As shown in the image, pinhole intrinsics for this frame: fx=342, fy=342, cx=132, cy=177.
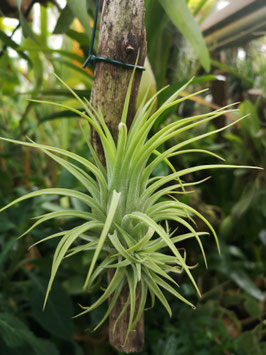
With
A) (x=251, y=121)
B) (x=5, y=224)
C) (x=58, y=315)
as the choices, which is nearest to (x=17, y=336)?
(x=58, y=315)

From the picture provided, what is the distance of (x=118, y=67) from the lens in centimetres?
28

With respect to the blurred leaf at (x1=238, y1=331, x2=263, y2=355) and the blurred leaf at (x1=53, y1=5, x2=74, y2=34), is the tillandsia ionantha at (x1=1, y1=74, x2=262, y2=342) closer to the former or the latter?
the blurred leaf at (x1=53, y1=5, x2=74, y2=34)

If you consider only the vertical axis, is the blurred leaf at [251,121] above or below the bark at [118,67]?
below

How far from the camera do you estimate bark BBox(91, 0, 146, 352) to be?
27 cm

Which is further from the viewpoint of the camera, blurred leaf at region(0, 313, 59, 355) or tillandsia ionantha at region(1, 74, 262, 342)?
blurred leaf at region(0, 313, 59, 355)

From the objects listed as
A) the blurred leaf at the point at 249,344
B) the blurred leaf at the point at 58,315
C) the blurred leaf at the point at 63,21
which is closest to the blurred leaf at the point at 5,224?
the blurred leaf at the point at 58,315

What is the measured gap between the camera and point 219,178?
2.42 feet

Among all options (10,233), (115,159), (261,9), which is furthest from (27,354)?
(261,9)

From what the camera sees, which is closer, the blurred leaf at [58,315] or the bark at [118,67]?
the bark at [118,67]

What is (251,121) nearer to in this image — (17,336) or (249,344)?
(249,344)

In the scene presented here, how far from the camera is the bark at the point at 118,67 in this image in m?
0.27

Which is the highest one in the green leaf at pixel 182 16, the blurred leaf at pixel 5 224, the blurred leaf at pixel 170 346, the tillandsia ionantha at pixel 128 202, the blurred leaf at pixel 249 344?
the green leaf at pixel 182 16

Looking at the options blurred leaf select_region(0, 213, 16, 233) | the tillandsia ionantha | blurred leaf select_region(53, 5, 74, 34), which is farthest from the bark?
blurred leaf select_region(0, 213, 16, 233)

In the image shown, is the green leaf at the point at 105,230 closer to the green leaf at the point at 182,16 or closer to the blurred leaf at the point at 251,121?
the green leaf at the point at 182,16
